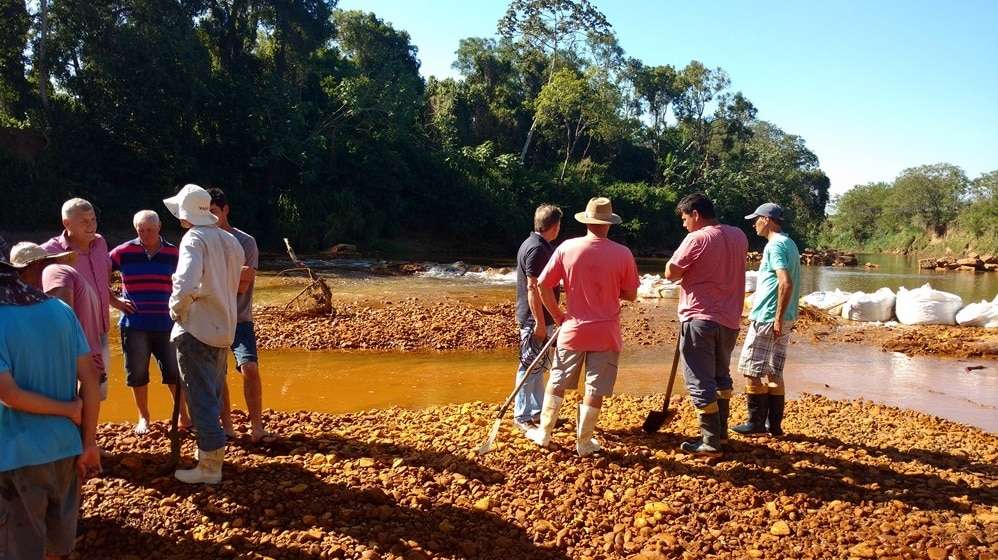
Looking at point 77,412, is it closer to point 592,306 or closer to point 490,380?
point 592,306

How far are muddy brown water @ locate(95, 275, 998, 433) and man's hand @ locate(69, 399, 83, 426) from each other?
12.2 ft

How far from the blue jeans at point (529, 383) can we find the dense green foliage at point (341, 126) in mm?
25304

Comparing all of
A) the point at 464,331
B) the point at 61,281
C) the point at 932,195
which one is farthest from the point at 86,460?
the point at 932,195

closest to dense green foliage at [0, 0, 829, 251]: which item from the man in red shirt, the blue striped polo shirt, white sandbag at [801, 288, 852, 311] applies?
white sandbag at [801, 288, 852, 311]

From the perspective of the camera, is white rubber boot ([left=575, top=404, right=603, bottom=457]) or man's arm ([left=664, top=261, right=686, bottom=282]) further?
man's arm ([left=664, top=261, right=686, bottom=282])

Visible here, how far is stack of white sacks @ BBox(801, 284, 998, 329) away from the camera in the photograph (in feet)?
42.4

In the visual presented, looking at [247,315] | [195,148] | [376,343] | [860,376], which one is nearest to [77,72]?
[195,148]

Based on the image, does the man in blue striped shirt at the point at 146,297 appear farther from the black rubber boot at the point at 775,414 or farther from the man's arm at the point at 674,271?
the black rubber boot at the point at 775,414

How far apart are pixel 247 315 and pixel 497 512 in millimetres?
2204

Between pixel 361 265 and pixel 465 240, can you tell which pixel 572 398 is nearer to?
pixel 361 265

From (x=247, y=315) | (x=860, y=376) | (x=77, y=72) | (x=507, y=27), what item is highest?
(x=507, y=27)

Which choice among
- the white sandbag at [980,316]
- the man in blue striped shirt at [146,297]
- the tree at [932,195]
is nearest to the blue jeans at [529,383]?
the man in blue striped shirt at [146,297]

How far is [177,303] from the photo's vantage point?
3.59m

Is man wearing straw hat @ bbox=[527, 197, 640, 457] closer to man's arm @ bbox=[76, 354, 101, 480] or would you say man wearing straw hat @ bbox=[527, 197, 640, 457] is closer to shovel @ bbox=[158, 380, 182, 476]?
shovel @ bbox=[158, 380, 182, 476]
